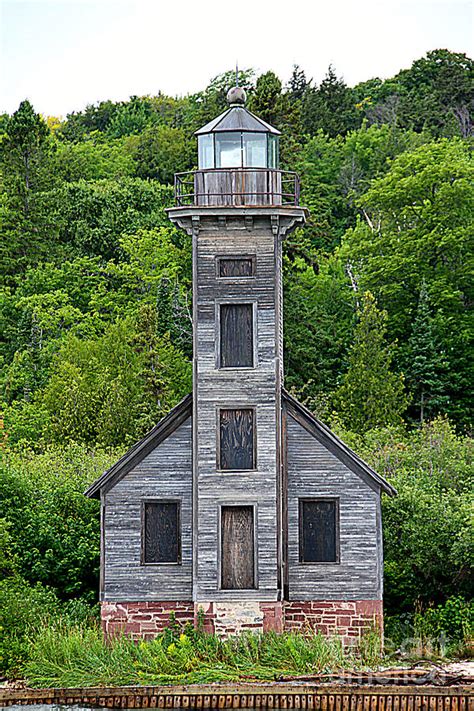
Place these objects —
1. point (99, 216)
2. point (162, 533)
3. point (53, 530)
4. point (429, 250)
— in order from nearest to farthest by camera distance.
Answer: point (162, 533) < point (53, 530) < point (429, 250) < point (99, 216)

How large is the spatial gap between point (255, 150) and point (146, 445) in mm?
6385

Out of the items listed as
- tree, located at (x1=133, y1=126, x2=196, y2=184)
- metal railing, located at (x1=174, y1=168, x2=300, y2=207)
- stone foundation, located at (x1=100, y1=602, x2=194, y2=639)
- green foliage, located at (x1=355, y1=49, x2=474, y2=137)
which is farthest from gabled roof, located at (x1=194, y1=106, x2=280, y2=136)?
tree, located at (x1=133, y1=126, x2=196, y2=184)

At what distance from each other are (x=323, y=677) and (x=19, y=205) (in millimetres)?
39633

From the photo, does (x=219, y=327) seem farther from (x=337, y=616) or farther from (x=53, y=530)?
(x=53, y=530)

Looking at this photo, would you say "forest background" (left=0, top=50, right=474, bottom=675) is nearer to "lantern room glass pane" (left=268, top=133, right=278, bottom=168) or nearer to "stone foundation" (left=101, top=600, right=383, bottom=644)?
"stone foundation" (left=101, top=600, right=383, bottom=644)

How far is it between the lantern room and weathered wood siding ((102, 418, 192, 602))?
5340 millimetres

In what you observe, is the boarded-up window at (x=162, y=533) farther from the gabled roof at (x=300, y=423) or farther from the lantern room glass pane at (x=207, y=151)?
the lantern room glass pane at (x=207, y=151)

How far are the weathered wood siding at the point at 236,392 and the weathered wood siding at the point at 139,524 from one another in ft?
1.65

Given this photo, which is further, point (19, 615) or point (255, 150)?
point (255, 150)

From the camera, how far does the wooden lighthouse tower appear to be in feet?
80.5

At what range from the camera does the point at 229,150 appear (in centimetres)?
2542

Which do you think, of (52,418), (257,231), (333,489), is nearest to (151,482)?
(333,489)

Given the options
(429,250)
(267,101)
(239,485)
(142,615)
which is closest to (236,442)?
(239,485)

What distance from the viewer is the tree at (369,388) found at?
40.2 metres
